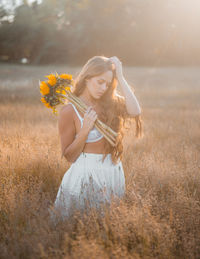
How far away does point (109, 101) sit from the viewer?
267 centimetres

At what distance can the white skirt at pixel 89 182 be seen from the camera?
2.47 meters

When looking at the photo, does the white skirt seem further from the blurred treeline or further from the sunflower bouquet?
the blurred treeline

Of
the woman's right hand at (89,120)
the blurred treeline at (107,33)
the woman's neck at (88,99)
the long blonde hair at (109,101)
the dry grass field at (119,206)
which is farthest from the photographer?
the blurred treeline at (107,33)

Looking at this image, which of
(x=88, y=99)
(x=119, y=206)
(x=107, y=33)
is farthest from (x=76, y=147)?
(x=107, y=33)

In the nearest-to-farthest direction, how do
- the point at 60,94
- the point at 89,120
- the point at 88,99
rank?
the point at 89,120 < the point at 60,94 < the point at 88,99

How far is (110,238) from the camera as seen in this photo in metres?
2.09

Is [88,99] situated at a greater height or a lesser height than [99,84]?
lesser

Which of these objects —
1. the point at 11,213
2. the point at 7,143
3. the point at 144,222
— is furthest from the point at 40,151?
the point at 144,222

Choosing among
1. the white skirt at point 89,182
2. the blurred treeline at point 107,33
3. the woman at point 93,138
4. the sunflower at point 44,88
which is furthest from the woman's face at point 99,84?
the blurred treeline at point 107,33

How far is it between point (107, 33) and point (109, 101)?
37.7 meters

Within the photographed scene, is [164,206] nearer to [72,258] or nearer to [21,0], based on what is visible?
[72,258]

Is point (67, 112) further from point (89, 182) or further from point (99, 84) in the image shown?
point (89, 182)

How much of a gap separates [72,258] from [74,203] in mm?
663

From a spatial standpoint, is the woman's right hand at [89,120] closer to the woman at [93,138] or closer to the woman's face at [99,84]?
the woman at [93,138]
